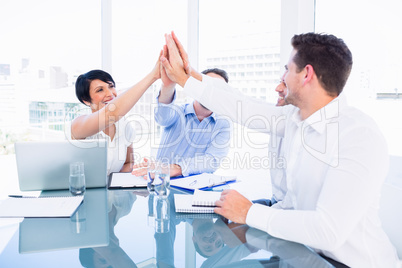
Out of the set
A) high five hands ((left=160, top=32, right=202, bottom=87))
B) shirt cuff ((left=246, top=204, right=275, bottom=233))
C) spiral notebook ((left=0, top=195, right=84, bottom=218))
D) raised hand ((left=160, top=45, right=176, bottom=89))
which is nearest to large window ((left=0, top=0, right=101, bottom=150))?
raised hand ((left=160, top=45, right=176, bottom=89))

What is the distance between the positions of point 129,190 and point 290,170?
34.2 inches

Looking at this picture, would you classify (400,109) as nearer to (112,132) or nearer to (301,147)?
(301,147)

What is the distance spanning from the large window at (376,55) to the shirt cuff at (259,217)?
1.60 meters

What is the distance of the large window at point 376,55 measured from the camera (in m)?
2.31

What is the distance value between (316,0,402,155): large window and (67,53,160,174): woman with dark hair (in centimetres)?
159

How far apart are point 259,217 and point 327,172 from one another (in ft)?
1.06

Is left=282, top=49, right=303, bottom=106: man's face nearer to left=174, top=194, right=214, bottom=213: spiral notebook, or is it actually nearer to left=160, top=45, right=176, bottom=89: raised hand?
left=174, top=194, right=214, bottom=213: spiral notebook

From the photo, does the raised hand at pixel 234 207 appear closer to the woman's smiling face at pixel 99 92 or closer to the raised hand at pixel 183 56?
the raised hand at pixel 183 56

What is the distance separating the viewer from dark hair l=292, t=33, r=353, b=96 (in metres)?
1.48

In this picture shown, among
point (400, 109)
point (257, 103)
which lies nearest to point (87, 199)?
point (257, 103)

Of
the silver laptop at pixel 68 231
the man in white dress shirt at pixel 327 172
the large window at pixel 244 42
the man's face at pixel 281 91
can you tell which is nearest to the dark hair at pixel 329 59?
the man in white dress shirt at pixel 327 172

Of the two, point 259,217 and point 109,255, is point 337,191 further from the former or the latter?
point 109,255

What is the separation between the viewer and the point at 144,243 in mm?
1120

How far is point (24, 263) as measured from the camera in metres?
0.97
